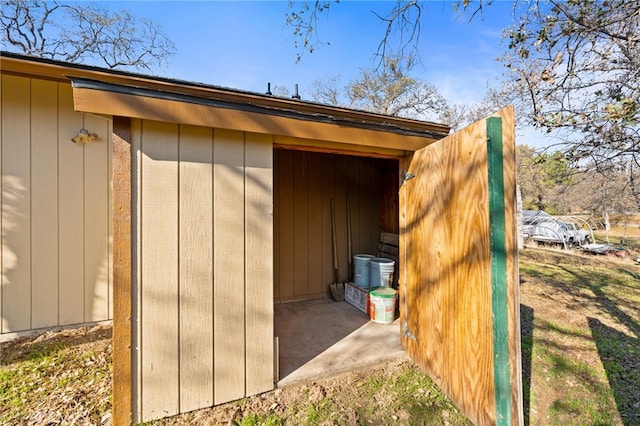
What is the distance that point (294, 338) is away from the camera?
9.20ft

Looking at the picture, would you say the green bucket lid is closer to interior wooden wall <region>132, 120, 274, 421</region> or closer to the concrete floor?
the concrete floor

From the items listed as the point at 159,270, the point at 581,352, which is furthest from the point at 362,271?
the point at 159,270

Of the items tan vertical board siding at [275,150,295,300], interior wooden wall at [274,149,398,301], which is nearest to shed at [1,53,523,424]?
tan vertical board siding at [275,150,295,300]

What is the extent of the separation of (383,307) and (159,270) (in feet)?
8.18

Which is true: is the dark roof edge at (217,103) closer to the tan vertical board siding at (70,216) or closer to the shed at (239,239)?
the shed at (239,239)

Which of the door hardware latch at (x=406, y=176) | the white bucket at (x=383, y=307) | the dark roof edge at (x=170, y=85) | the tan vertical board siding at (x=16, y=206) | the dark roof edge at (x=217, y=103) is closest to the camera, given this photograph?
the dark roof edge at (x=217, y=103)

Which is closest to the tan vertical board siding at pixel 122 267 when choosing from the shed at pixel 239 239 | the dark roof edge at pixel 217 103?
the shed at pixel 239 239

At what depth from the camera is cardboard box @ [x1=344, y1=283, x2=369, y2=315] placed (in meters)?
3.55

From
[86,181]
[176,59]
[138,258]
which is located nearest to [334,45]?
[138,258]

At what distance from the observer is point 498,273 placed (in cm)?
156

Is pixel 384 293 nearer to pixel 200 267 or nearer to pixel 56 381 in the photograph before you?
pixel 200 267

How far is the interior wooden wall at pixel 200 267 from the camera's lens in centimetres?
166

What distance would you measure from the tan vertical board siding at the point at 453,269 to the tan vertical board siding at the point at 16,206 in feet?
12.7

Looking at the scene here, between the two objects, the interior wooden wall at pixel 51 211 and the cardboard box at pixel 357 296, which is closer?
the interior wooden wall at pixel 51 211
